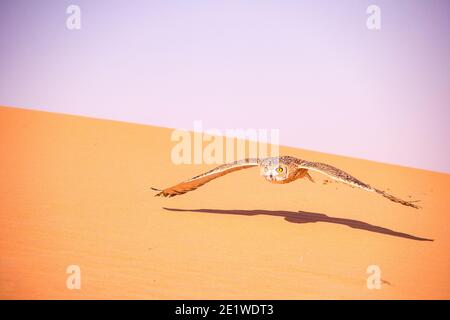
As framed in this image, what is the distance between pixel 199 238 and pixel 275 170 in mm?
2616

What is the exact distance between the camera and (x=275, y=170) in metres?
9.10

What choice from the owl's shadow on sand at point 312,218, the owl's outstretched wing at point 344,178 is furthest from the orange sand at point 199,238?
the owl's outstretched wing at point 344,178

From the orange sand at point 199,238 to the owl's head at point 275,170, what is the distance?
4.32 ft

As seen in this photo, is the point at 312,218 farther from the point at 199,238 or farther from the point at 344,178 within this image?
the point at 199,238

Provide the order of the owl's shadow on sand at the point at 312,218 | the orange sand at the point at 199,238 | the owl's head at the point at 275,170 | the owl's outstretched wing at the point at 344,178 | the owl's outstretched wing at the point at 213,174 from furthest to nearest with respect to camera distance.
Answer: the owl's shadow on sand at the point at 312,218, the owl's outstretched wing at the point at 213,174, the owl's head at the point at 275,170, the owl's outstretched wing at the point at 344,178, the orange sand at the point at 199,238

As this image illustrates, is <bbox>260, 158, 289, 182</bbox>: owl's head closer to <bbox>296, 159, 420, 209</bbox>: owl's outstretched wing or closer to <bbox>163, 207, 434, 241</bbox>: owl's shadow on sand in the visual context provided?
<bbox>296, 159, 420, 209</bbox>: owl's outstretched wing

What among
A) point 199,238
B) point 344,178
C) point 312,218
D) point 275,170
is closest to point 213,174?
point 275,170

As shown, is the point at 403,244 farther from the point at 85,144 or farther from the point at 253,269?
the point at 85,144

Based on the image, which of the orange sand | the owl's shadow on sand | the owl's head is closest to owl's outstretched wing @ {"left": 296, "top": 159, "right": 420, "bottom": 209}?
the owl's head

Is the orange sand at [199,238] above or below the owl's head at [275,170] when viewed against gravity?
below

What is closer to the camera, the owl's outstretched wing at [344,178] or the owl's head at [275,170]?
the owl's outstretched wing at [344,178]

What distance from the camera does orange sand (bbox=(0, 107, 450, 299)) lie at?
18.8 ft

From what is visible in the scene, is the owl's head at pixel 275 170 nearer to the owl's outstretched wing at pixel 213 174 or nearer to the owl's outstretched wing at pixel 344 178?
the owl's outstretched wing at pixel 213 174

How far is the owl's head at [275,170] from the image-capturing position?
358 inches
